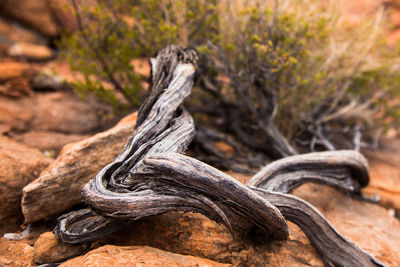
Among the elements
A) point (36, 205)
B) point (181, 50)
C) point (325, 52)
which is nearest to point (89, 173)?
point (36, 205)

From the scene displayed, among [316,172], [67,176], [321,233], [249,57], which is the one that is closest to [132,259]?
[67,176]

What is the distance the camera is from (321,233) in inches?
113

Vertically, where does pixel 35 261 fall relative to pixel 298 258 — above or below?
below

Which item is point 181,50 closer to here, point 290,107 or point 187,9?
point 187,9

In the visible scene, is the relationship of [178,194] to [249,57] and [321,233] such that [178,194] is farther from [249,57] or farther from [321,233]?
[249,57]

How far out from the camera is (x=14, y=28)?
7.86 metres

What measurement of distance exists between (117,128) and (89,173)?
0.67 metres

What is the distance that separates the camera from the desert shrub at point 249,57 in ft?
14.0

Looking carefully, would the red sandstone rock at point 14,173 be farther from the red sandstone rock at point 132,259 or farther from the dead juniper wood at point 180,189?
the red sandstone rock at point 132,259

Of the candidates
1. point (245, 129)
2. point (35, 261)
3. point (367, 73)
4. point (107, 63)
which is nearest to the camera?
point (35, 261)

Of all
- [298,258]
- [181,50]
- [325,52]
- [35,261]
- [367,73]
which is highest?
[367,73]

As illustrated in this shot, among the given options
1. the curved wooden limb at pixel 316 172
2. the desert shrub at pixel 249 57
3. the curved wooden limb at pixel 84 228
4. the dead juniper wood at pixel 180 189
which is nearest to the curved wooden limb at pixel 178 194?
the dead juniper wood at pixel 180 189

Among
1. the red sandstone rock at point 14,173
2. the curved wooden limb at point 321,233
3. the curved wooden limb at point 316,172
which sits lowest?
the red sandstone rock at point 14,173

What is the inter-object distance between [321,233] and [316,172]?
992mm
